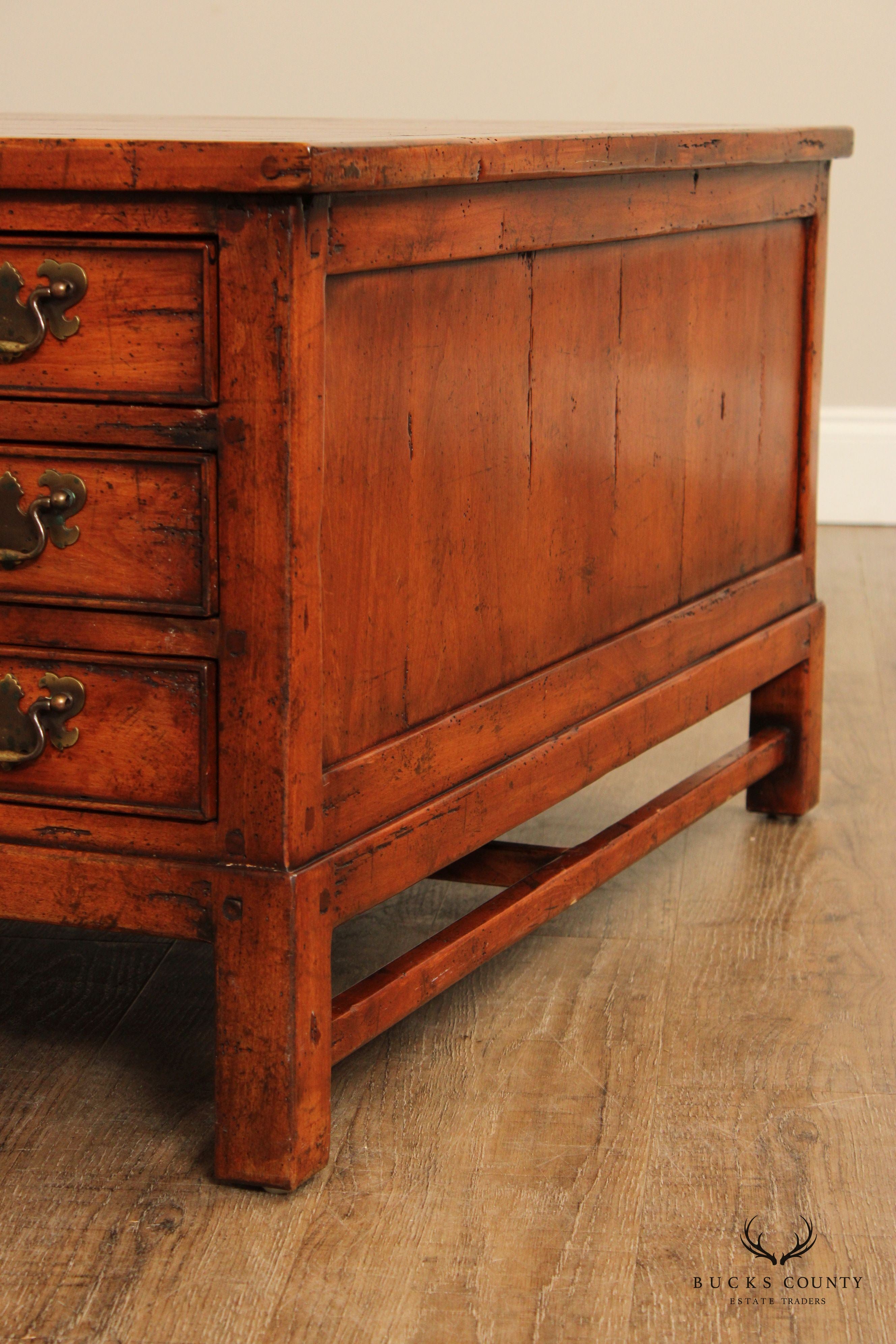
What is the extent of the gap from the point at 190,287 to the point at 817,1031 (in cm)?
82

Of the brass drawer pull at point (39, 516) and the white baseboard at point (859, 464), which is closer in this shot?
the brass drawer pull at point (39, 516)

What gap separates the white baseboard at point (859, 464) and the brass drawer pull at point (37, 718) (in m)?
2.93

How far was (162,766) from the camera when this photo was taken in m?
1.14

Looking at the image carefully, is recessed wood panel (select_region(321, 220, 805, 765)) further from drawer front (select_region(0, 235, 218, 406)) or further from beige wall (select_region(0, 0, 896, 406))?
beige wall (select_region(0, 0, 896, 406))

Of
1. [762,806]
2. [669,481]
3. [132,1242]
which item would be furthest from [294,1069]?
[762,806]

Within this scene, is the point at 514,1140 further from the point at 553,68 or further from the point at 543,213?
the point at 553,68

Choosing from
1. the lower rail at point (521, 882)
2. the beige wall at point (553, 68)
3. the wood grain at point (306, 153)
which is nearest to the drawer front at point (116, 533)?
→ the wood grain at point (306, 153)

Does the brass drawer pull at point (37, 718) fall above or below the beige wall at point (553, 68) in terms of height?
below

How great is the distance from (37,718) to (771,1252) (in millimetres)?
602

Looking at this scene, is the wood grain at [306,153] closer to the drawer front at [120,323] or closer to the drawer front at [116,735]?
the drawer front at [120,323]

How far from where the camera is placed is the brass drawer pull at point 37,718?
116 cm

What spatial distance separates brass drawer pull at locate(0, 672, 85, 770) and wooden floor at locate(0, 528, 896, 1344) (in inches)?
11.6

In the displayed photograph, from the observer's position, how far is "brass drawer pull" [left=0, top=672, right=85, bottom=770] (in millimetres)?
1158

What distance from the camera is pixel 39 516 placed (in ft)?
3.73
